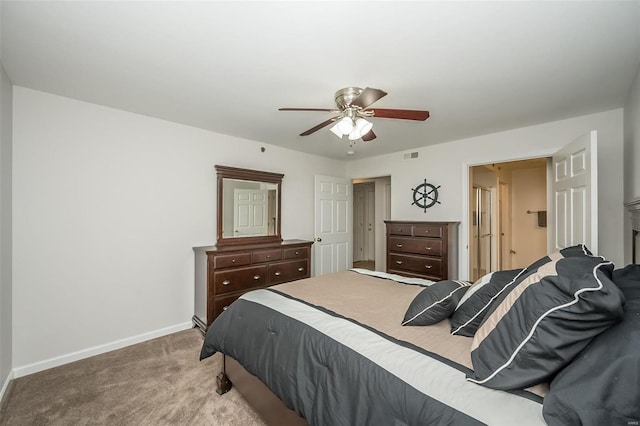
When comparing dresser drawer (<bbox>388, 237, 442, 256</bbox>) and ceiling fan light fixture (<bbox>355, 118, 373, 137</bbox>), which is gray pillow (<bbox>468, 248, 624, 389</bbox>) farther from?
dresser drawer (<bbox>388, 237, 442, 256</bbox>)

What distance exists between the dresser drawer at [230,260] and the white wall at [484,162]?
2521 millimetres

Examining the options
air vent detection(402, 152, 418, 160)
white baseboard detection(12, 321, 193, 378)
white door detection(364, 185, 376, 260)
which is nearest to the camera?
white baseboard detection(12, 321, 193, 378)

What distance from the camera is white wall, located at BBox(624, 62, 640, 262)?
2.10m

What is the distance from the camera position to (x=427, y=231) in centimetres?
366

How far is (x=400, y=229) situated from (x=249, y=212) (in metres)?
2.14

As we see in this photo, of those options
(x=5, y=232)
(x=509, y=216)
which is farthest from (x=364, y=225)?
(x=5, y=232)

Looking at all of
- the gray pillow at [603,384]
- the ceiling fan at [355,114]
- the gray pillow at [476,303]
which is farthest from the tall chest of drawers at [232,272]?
the gray pillow at [603,384]

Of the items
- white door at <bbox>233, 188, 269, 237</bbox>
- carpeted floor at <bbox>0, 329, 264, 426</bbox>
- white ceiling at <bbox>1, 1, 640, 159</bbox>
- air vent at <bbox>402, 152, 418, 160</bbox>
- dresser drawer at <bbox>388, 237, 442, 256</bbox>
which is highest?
white ceiling at <bbox>1, 1, 640, 159</bbox>

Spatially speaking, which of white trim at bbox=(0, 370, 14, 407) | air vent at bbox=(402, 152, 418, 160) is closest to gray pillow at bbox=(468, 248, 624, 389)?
white trim at bbox=(0, 370, 14, 407)

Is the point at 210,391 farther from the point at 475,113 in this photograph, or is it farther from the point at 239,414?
the point at 475,113

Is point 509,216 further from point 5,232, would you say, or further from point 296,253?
point 5,232

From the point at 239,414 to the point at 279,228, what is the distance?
2.53 m

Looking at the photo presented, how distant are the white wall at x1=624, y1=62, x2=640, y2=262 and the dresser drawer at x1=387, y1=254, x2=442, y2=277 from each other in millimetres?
1720

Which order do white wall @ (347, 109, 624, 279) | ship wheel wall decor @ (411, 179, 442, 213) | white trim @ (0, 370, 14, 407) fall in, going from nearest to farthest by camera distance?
white trim @ (0, 370, 14, 407)
white wall @ (347, 109, 624, 279)
ship wheel wall decor @ (411, 179, 442, 213)
